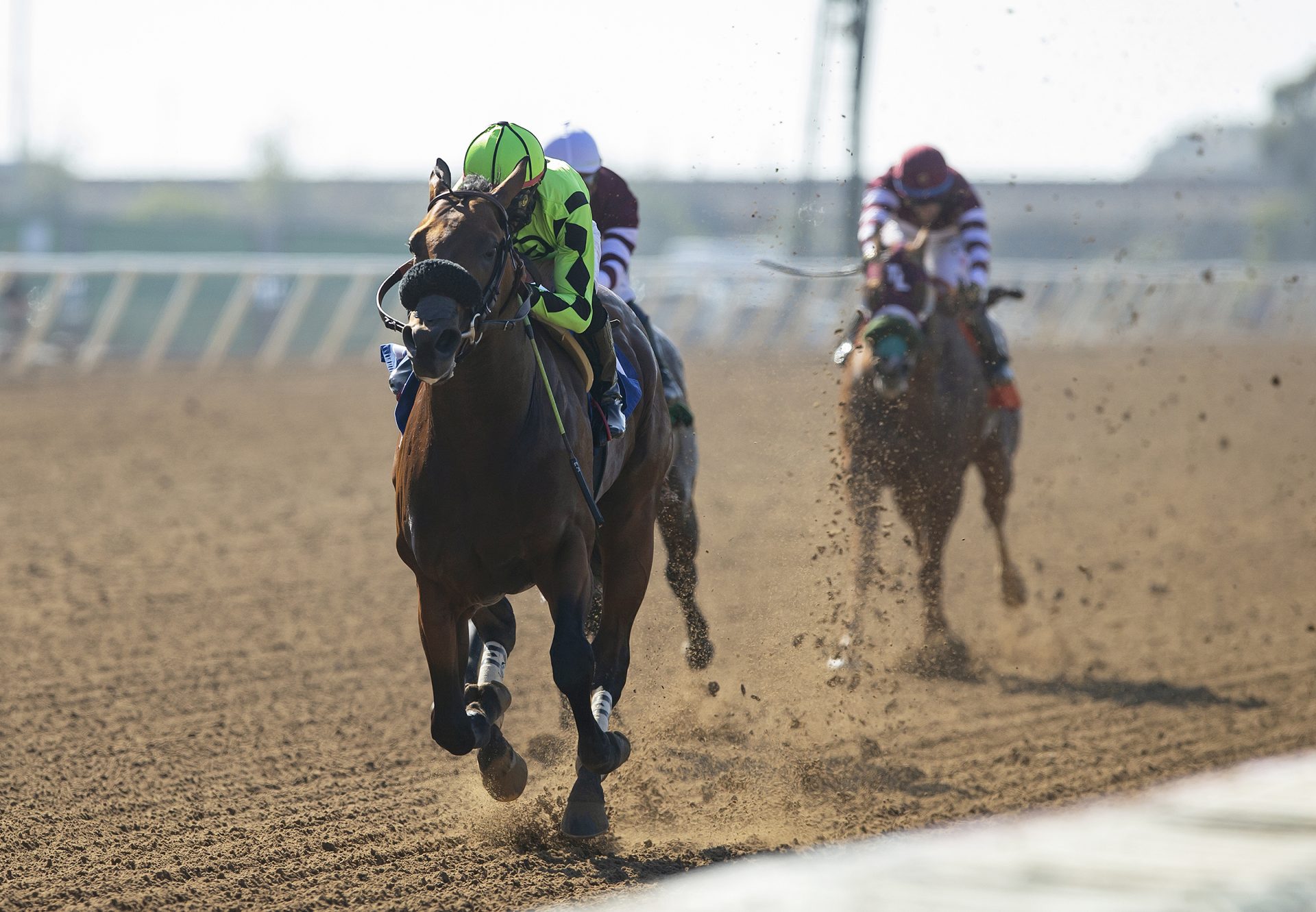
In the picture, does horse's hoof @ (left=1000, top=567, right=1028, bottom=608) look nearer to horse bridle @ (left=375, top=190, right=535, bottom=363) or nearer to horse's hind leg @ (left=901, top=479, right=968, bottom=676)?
horse's hind leg @ (left=901, top=479, right=968, bottom=676)

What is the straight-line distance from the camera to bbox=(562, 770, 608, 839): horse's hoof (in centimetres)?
457

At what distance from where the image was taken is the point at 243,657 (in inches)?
278

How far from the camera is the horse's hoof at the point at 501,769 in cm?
450

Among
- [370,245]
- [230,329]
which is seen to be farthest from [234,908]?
[370,245]

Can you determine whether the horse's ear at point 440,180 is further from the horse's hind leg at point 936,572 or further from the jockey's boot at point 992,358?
the jockey's boot at point 992,358

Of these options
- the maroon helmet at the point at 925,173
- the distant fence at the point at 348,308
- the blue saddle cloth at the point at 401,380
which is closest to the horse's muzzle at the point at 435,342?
the blue saddle cloth at the point at 401,380

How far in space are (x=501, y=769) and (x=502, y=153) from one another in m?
1.96

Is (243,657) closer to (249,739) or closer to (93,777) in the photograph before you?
(249,739)

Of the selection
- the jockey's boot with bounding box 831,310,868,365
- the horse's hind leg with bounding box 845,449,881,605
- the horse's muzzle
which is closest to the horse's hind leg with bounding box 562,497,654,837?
the horse's muzzle

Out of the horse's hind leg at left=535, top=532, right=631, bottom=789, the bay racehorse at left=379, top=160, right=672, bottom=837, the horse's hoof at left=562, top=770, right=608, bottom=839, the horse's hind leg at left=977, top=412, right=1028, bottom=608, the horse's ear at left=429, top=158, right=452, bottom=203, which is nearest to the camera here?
the bay racehorse at left=379, top=160, right=672, bottom=837

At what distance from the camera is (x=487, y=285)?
393 cm

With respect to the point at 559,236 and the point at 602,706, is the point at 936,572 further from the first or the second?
the point at 559,236

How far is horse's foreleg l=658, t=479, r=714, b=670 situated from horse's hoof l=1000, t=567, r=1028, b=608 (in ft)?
8.14

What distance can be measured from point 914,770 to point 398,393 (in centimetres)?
259
